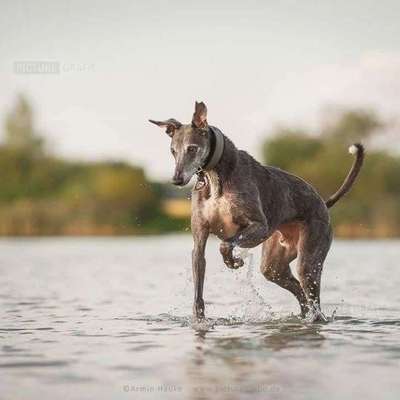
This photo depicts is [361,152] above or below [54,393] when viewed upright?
above

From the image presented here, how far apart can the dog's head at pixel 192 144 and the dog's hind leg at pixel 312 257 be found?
1867mm

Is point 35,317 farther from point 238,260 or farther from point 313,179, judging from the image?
point 313,179

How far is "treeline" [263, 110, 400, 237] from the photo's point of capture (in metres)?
35.0

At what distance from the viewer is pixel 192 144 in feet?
29.1

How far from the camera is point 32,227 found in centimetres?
3653

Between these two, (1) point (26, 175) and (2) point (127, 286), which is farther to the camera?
(1) point (26, 175)

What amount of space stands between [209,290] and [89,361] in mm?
7683

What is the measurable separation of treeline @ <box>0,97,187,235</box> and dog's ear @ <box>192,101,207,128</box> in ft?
90.2

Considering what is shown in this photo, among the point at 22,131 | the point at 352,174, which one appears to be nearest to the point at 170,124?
the point at 352,174

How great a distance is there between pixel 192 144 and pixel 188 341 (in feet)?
5.85

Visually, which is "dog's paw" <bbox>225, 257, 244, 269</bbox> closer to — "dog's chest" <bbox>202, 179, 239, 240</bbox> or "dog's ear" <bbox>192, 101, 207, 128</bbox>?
"dog's chest" <bbox>202, 179, 239, 240</bbox>

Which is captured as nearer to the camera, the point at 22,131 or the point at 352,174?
the point at 352,174

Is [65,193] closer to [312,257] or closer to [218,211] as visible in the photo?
[312,257]

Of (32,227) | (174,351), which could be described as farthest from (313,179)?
(174,351)
